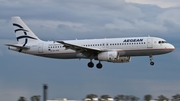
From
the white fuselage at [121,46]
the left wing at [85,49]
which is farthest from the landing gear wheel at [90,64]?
the white fuselage at [121,46]

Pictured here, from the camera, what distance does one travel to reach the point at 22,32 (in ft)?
329

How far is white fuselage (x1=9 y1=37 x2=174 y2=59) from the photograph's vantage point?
8756 centimetres

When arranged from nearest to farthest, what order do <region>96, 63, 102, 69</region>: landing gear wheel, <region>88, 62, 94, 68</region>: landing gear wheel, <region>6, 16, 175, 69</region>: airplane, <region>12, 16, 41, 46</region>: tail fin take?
<region>6, 16, 175, 69</region>: airplane, <region>96, 63, 102, 69</region>: landing gear wheel, <region>88, 62, 94, 68</region>: landing gear wheel, <region>12, 16, 41, 46</region>: tail fin

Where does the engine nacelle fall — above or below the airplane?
below

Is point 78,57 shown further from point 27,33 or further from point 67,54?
point 27,33

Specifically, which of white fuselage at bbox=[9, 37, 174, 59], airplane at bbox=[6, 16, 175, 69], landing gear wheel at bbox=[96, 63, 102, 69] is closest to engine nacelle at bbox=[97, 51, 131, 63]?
airplane at bbox=[6, 16, 175, 69]

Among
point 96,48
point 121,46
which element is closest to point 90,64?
point 96,48

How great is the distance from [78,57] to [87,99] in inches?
699

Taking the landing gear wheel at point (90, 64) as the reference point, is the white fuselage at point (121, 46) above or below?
above

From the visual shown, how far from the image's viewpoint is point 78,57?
93000 mm

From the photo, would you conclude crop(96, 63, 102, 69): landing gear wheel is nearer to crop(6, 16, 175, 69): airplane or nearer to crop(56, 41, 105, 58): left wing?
crop(6, 16, 175, 69): airplane

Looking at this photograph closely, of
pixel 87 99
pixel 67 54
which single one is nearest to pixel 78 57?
pixel 67 54

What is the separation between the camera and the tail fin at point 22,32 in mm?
98250

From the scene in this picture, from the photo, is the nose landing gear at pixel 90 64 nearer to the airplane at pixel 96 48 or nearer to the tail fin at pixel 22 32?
the airplane at pixel 96 48
